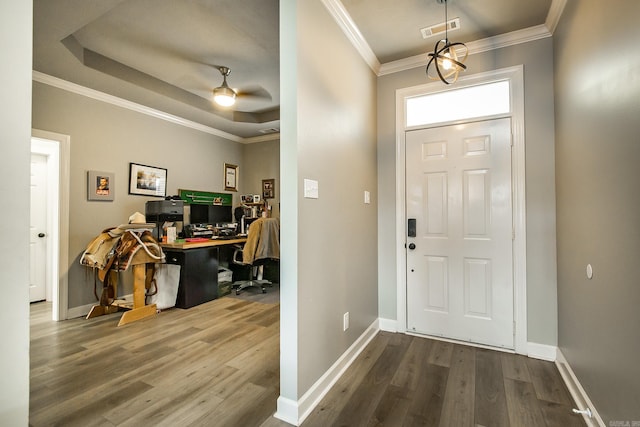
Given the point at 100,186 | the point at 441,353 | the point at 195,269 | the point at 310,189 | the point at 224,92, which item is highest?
the point at 224,92

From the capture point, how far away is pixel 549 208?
92.7 inches

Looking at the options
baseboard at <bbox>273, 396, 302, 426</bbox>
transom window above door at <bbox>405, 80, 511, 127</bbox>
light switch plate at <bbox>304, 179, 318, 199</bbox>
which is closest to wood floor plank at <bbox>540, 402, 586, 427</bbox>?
baseboard at <bbox>273, 396, 302, 426</bbox>

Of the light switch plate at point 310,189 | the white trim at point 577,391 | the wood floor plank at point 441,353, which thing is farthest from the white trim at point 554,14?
the wood floor plank at point 441,353

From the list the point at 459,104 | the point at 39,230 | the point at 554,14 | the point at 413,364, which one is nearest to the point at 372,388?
the point at 413,364

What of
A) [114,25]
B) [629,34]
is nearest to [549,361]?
[629,34]

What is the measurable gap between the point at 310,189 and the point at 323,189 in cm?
20

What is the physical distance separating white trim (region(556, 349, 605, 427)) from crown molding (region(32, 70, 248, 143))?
526cm

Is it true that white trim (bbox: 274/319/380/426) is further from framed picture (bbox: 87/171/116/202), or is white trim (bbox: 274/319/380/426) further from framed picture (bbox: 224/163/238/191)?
framed picture (bbox: 224/163/238/191)

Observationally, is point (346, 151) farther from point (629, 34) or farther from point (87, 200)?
point (87, 200)

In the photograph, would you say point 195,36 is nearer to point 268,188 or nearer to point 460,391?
point 268,188

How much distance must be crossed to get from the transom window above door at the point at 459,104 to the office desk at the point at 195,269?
9.78ft

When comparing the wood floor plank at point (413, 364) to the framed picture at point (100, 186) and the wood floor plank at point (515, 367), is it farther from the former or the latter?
the framed picture at point (100, 186)

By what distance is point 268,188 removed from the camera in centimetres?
561

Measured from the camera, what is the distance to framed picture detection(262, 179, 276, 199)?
5.57 meters
